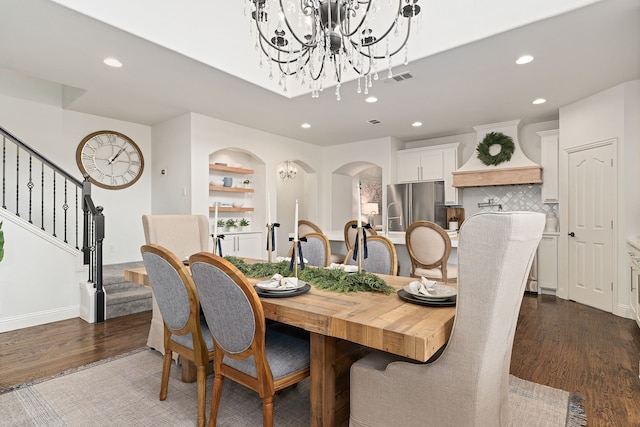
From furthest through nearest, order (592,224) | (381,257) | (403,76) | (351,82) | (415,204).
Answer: (415,204), (592,224), (351,82), (403,76), (381,257)

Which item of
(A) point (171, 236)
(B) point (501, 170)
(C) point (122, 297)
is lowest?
(C) point (122, 297)

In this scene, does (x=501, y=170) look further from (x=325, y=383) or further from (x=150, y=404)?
(x=150, y=404)

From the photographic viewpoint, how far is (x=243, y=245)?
222 inches

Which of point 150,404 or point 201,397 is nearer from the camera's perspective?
point 201,397

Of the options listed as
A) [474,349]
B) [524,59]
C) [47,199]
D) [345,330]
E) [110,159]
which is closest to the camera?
[474,349]

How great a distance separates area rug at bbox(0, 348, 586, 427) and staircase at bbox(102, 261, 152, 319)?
1.50 m

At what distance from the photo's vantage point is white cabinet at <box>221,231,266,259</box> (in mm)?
5387

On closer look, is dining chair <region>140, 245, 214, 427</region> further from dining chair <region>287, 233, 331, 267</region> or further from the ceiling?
the ceiling

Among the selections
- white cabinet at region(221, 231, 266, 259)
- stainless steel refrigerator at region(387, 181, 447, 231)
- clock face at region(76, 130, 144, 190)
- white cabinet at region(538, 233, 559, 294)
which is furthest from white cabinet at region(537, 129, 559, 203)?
clock face at region(76, 130, 144, 190)

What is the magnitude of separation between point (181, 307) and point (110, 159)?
4577 millimetres

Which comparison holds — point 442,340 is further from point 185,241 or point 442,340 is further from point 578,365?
point 185,241

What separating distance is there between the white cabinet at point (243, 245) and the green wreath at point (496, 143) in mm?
3943

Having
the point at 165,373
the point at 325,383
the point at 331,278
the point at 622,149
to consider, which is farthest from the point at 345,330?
the point at 622,149

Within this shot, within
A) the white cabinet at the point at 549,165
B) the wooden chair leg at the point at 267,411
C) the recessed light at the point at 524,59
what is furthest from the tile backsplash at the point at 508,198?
the wooden chair leg at the point at 267,411
